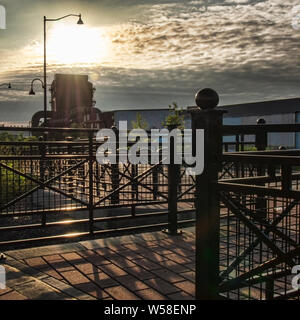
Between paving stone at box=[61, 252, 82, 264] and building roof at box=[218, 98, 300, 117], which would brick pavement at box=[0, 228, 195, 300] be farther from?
building roof at box=[218, 98, 300, 117]

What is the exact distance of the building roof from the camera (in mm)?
34781

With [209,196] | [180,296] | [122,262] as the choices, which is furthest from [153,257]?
[209,196]

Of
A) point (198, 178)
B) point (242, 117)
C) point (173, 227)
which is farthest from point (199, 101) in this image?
point (242, 117)

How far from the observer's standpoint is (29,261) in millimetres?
4984

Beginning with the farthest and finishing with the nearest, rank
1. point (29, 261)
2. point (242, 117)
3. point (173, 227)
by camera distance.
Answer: point (242, 117), point (173, 227), point (29, 261)

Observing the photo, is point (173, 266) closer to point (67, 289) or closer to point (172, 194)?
point (67, 289)

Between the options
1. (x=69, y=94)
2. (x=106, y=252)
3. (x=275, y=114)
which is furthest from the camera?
(x=69, y=94)

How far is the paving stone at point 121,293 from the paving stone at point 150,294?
0.23ft

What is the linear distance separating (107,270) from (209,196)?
2.24 m

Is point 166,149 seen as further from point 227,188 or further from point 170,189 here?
point 227,188

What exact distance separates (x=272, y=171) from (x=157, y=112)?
186 feet

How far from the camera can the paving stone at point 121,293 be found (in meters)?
3.86

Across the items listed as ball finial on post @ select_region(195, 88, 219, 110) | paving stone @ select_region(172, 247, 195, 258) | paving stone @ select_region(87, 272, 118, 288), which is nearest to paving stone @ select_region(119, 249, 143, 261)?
paving stone @ select_region(172, 247, 195, 258)

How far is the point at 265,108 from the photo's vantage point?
123 feet
